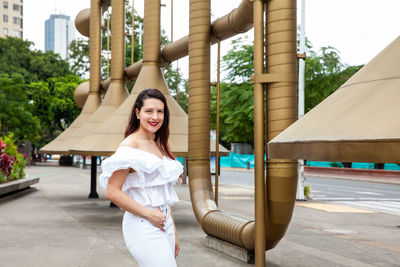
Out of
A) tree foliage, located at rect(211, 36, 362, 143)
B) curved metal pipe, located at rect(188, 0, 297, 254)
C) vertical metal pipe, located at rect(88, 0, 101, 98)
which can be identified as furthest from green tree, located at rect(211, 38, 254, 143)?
curved metal pipe, located at rect(188, 0, 297, 254)

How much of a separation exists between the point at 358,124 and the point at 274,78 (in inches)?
127

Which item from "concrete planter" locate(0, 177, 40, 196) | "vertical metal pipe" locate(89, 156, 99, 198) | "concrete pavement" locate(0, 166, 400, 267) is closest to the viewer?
"concrete pavement" locate(0, 166, 400, 267)

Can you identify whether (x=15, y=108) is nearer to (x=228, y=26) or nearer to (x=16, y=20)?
(x=228, y=26)

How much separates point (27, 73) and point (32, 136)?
959 cm

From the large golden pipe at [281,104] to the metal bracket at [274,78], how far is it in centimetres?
1

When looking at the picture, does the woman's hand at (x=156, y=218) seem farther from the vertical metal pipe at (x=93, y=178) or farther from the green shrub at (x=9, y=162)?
the vertical metal pipe at (x=93, y=178)

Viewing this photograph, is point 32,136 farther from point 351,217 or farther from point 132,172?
point 132,172

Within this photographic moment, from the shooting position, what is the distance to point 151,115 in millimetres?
3506

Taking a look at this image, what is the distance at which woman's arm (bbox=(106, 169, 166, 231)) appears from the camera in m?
3.26

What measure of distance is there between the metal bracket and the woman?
11.1 ft

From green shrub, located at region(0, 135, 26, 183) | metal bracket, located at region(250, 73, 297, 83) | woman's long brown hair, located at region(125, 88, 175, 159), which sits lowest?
green shrub, located at region(0, 135, 26, 183)

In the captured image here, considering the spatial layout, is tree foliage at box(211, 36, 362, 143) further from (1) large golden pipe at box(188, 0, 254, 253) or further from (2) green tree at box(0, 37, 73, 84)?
(2) green tree at box(0, 37, 73, 84)

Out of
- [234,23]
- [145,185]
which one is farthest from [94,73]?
[145,185]

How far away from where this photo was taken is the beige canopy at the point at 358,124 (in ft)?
10.8
